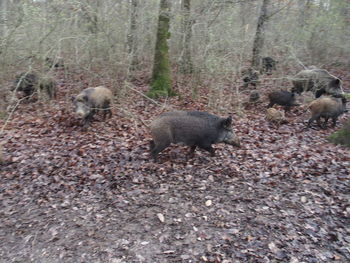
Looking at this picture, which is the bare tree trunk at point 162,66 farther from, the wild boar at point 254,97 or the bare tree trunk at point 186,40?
the wild boar at point 254,97

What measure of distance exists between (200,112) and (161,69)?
5316mm

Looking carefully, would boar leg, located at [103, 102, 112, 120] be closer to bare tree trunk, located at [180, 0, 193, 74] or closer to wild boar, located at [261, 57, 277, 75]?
bare tree trunk, located at [180, 0, 193, 74]

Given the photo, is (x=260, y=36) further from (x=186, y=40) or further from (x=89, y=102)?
(x=89, y=102)

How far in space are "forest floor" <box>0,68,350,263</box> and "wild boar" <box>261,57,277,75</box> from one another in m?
5.77

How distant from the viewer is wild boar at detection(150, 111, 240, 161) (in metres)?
7.62

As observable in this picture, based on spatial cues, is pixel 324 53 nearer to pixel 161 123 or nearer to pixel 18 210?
pixel 161 123

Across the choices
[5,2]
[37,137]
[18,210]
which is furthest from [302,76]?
[5,2]

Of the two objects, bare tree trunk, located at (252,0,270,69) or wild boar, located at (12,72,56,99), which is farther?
bare tree trunk, located at (252,0,270,69)

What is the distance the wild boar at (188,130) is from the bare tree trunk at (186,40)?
16.2ft

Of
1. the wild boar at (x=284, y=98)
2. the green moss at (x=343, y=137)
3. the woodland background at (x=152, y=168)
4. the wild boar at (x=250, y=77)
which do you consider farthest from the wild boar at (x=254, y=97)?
the green moss at (x=343, y=137)

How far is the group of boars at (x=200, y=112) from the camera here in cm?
768

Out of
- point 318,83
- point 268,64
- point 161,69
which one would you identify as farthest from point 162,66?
point 318,83

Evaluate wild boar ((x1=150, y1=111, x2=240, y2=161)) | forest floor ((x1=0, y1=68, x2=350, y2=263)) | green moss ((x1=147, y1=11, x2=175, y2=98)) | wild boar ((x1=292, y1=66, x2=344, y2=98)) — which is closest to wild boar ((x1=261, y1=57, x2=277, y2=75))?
wild boar ((x1=292, y1=66, x2=344, y2=98))

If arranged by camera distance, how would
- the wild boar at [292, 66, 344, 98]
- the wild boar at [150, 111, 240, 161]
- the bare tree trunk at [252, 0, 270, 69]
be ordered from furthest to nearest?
the bare tree trunk at [252, 0, 270, 69] → the wild boar at [292, 66, 344, 98] → the wild boar at [150, 111, 240, 161]
